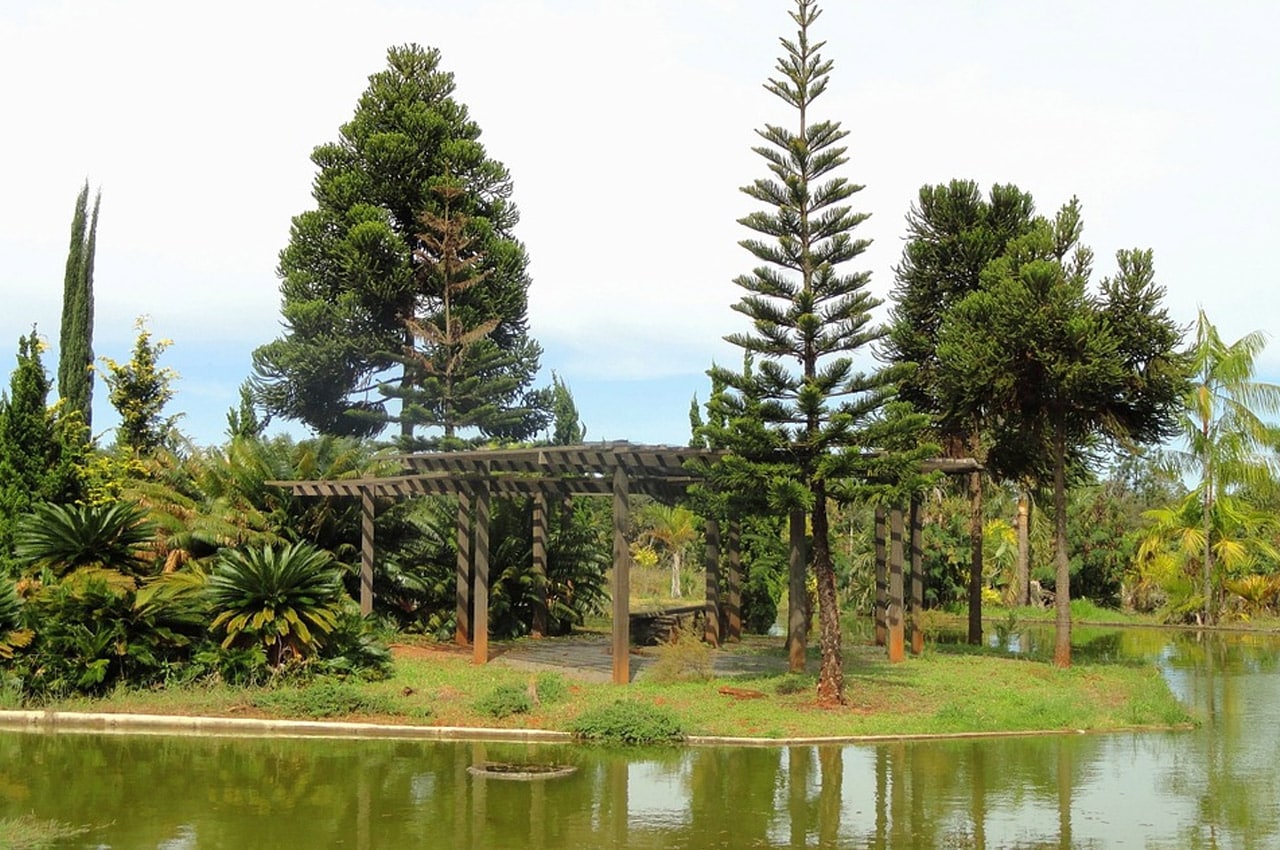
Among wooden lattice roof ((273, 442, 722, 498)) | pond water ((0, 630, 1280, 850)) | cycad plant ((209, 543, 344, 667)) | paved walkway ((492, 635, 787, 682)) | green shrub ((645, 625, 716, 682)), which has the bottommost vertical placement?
pond water ((0, 630, 1280, 850))

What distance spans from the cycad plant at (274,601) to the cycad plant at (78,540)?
1589 mm

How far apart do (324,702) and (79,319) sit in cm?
2122

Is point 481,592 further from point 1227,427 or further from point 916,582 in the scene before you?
point 1227,427

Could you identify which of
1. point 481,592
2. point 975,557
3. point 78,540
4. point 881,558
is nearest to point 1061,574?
point 975,557

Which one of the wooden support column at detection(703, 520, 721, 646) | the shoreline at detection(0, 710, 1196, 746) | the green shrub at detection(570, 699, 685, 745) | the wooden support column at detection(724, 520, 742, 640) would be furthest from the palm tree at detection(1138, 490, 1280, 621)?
the green shrub at detection(570, 699, 685, 745)

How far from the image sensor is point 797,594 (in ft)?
54.3

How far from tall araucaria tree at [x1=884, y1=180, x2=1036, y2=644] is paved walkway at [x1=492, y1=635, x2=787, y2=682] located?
4.48 m

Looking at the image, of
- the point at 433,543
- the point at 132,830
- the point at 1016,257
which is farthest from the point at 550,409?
the point at 132,830

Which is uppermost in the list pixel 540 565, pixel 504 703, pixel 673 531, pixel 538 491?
pixel 538 491

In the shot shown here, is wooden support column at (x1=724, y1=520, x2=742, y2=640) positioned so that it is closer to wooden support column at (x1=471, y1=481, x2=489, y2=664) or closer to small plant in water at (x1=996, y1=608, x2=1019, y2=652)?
wooden support column at (x1=471, y1=481, x2=489, y2=664)

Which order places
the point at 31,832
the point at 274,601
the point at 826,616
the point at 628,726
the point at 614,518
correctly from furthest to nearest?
1. the point at 614,518
2. the point at 274,601
3. the point at 826,616
4. the point at 628,726
5. the point at 31,832

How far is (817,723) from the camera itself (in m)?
13.7

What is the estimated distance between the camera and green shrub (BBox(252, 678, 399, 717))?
14.0 metres

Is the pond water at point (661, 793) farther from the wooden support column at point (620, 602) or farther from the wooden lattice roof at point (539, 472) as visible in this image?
the wooden lattice roof at point (539, 472)
